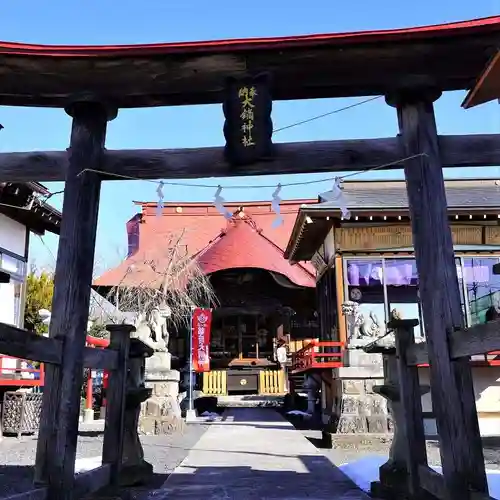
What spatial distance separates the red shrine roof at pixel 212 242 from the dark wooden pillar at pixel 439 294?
48.0ft

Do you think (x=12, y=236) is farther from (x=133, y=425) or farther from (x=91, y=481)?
(x=91, y=481)

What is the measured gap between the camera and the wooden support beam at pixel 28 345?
12.0 feet

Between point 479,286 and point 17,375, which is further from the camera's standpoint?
point 479,286

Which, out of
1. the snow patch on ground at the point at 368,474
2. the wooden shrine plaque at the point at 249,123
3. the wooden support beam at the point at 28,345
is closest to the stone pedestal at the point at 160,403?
the snow patch on ground at the point at 368,474

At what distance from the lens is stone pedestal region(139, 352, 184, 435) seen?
1258 centimetres

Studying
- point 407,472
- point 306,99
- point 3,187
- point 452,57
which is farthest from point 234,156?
point 3,187

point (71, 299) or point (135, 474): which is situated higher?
point (71, 299)

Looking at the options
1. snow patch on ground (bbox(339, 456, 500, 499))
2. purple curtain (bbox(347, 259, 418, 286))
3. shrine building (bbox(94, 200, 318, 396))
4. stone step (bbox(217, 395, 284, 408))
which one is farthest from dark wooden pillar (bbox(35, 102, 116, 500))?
stone step (bbox(217, 395, 284, 408))

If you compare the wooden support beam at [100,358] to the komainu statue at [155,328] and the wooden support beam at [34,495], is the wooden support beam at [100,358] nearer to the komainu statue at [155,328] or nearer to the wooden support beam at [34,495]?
the wooden support beam at [34,495]

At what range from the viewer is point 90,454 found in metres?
9.48

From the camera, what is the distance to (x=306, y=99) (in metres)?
5.73

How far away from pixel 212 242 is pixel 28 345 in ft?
58.9

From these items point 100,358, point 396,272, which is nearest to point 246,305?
point 396,272

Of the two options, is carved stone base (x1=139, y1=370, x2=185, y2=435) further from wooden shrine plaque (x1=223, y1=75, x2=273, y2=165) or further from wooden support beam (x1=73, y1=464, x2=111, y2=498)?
wooden shrine plaque (x1=223, y1=75, x2=273, y2=165)
